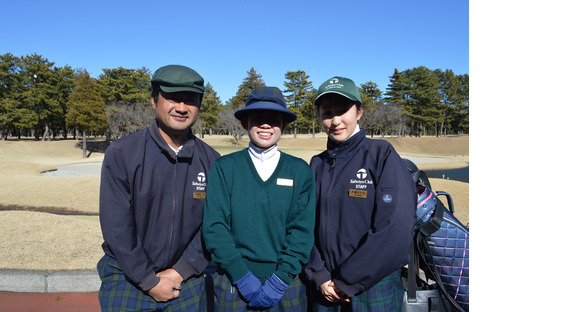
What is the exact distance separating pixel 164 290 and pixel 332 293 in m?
1.14

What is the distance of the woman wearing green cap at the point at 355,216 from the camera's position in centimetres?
213

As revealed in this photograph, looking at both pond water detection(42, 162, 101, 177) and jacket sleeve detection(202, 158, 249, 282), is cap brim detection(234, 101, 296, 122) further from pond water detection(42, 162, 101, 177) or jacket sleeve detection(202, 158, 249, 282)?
pond water detection(42, 162, 101, 177)

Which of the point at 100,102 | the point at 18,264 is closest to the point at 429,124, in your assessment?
the point at 100,102

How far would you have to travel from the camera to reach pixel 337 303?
2.35m

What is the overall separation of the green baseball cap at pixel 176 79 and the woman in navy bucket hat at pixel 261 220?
0.44m

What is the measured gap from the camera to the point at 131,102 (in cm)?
4944

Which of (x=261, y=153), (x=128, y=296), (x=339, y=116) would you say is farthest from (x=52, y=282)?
(x=339, y=116)

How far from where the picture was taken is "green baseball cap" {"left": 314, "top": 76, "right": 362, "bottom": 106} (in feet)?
7.76

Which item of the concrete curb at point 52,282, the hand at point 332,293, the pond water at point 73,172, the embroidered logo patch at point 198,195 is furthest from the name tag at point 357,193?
the pond water at point 73,172

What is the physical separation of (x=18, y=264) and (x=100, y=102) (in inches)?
1530

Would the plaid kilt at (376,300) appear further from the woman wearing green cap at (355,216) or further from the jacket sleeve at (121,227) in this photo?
the jacket sleeve at (121,227)

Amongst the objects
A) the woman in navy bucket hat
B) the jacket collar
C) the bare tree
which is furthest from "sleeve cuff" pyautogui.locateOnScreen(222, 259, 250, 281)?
the bare tree

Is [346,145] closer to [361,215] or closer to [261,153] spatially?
[361,215]

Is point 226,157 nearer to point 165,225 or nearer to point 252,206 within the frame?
point 252,206
